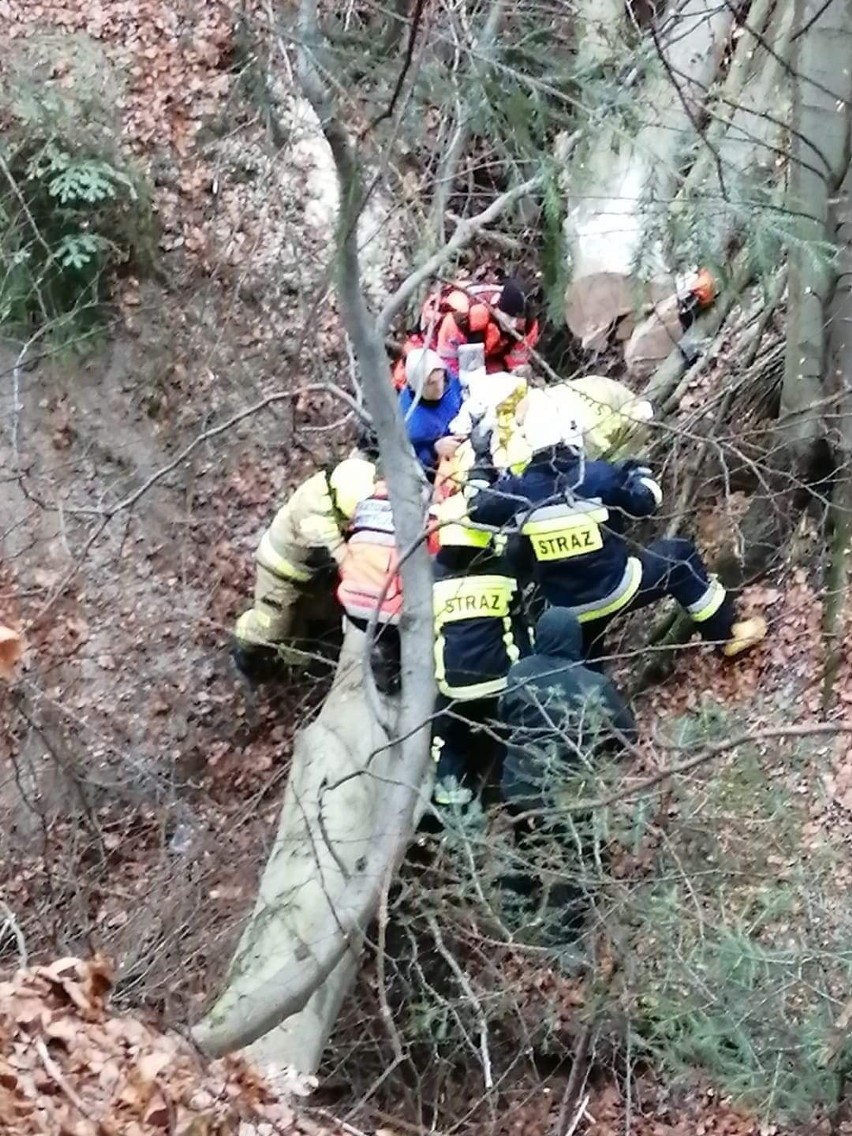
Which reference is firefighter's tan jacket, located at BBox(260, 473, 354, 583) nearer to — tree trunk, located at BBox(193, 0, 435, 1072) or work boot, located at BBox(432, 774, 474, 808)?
tree trunk, located at BBox(193, 0, 435, 1072)

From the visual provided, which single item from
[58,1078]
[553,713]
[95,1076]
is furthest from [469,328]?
[58,1078]

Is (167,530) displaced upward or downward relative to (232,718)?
upward

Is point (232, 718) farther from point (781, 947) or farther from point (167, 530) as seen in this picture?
point (781, 947)

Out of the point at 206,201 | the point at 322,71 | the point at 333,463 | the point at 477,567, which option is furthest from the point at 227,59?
the point at 322,71

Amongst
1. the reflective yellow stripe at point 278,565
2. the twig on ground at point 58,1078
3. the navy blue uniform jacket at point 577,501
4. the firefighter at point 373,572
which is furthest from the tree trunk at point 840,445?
the twig on ground at point 58,1078

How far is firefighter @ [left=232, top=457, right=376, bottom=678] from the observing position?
5.71 m

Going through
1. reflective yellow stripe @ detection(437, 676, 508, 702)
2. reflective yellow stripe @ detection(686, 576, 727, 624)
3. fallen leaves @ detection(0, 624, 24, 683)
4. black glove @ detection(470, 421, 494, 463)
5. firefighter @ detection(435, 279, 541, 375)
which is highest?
fallen leaves @ detection(0, 624, 24, 683)

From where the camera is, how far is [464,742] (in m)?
5.48

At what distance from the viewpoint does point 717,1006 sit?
407 cm

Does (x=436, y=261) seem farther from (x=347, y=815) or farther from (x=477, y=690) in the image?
(x=347, y=815)

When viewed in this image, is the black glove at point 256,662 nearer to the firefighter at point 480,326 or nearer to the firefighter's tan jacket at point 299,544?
the firefighter's tan jacket at point 299,544

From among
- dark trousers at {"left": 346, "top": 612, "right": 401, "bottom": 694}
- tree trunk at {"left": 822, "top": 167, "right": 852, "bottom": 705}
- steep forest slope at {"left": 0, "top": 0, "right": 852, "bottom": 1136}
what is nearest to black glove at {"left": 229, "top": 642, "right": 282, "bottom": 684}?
steep forest slope at {"left": 0, "top": 0, "right": 852, "bottom": 1136}

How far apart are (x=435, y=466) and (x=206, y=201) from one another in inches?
127

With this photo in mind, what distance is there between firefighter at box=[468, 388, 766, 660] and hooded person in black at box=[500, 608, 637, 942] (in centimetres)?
20
